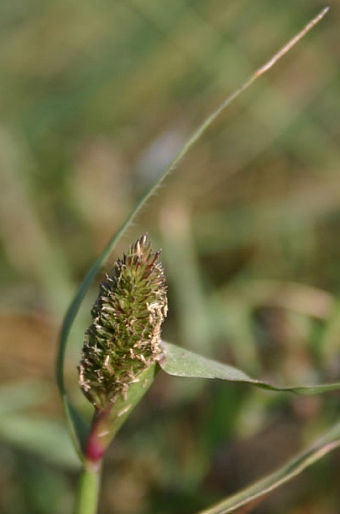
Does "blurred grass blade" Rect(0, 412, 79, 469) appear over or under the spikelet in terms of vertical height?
under

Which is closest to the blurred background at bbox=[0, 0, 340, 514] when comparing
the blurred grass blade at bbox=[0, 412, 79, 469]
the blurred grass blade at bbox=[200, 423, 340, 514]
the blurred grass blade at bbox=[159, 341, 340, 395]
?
the blurred grass blade at bbox=[0, 412, 79, 469]

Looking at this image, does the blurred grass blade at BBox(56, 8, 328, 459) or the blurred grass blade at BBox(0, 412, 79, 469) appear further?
the blurred grass blade at BBox(0, 412, 79, 469)

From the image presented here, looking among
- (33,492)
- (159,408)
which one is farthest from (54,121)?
(33,492)

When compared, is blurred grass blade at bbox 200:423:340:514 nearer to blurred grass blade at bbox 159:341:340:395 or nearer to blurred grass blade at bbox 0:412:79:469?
blurred grass blade at bbox 159:341:340:395

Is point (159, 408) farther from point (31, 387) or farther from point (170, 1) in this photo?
point (170, 1)

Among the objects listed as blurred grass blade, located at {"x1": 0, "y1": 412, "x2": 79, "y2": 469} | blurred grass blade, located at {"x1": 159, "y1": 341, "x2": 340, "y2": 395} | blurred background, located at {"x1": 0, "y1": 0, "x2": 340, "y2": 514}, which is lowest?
blurred grass blade, located at {"x1": 0, "y1": 412, "x2": 79, "y2": 469}

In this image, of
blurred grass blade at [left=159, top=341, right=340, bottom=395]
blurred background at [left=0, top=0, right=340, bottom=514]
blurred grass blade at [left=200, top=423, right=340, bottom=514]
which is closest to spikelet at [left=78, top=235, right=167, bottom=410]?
blurred grass blade at [left=159, top=341, right=340, bottom=395]

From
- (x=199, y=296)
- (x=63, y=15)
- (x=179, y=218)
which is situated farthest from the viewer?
(x=63, y=15)

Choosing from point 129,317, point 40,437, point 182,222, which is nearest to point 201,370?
point 129,317
